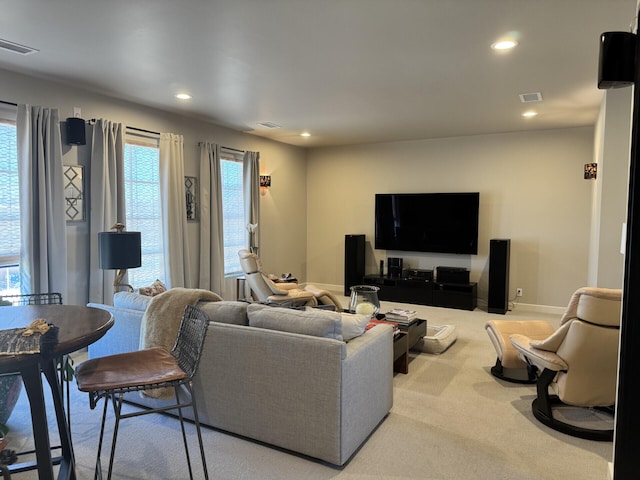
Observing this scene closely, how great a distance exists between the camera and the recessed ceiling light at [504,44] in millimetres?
3094

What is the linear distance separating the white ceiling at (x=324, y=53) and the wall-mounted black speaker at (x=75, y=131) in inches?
14.1

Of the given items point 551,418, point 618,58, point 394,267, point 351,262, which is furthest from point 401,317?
point 351,262

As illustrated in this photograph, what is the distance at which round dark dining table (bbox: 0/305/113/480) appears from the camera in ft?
4.92

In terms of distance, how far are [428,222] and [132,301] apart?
16.5ft

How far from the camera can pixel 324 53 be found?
11.0ft

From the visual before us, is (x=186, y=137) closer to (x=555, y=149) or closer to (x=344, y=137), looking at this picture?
(x=344, y=137)

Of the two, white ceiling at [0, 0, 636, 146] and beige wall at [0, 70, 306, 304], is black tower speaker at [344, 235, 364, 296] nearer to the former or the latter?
beige wall at [0, 70, 306, 304]

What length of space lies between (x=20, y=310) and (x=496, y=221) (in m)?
6.18

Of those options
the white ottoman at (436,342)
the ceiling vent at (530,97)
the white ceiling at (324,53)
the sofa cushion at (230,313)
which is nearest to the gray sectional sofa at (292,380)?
Answer: the sofa cushion at (230,313)

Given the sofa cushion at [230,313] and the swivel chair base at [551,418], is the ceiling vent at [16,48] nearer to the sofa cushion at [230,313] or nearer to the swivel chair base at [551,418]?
the sofa cushion at [230,313]

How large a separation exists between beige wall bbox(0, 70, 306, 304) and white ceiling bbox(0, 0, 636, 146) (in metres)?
0.18

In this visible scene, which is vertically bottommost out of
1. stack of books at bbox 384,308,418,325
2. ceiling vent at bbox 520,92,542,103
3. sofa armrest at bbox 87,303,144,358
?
stack of books at bbox 384,308,418,325

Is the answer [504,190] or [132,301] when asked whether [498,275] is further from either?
[132,301]

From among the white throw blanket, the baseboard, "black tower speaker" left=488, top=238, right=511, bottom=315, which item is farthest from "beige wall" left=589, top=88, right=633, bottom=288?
the white throw blanket
